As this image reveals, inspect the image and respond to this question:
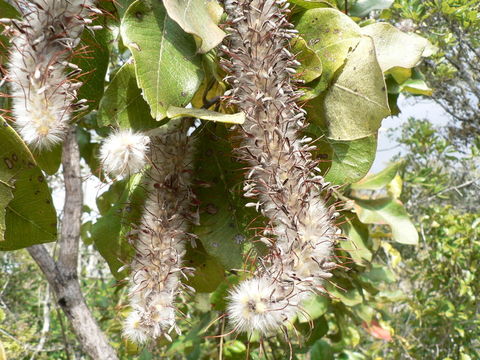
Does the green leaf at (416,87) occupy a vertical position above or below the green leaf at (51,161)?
below

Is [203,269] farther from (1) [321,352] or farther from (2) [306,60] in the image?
(1) [321,352]

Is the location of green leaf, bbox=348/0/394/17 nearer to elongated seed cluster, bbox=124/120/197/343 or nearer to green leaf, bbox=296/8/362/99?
green leaf, bbox=296/8/362/99

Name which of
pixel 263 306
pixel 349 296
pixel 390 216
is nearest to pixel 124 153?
pixel 263 306

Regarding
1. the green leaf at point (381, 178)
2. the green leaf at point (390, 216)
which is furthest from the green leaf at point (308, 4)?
the green leaf at point (381, 178)

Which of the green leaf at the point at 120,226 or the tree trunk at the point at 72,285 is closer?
the green leaf at the point at 120,226

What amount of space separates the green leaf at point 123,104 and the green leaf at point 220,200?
0.10 m

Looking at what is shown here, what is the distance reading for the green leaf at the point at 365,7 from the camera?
2.86 ft

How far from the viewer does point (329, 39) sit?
1.79 feet

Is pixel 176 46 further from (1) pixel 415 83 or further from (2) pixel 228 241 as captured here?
(1) pixel 415 83

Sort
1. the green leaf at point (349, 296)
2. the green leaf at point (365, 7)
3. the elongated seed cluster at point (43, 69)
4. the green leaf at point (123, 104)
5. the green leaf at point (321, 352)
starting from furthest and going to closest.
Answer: the green leaf at point (321, 352)
the green leaf at point (349, 296)
the green leaf at point (365, 7)
the green leaf at point (123, 104)
the elongated seed cluster at point (43, 69)

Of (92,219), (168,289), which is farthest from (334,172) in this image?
(92,219)

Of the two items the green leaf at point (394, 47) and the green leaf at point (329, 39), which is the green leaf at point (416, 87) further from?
the green leaf at point (329, 39)

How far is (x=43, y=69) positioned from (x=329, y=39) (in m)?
0.31

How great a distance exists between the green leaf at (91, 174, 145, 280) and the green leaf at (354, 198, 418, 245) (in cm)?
51
